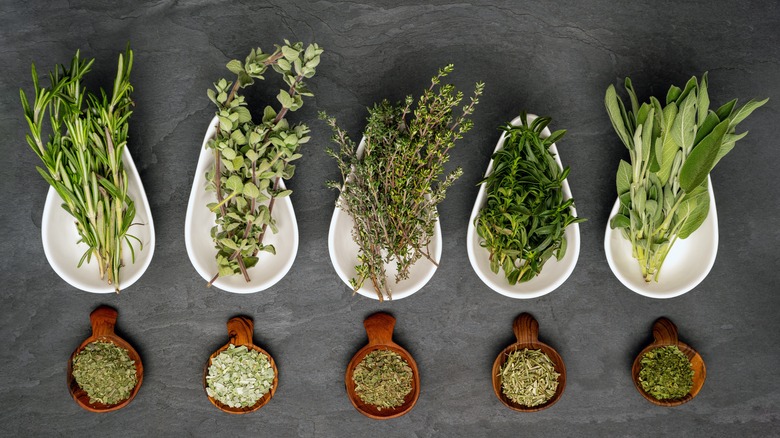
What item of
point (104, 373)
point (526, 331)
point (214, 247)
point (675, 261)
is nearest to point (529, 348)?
point (526, 331)

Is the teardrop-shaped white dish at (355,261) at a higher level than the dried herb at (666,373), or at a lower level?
lower

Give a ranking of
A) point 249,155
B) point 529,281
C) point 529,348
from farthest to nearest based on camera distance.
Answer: point 529,348, point 529,281, point 249,155

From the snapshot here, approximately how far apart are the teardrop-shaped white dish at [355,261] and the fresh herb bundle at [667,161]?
56 cm

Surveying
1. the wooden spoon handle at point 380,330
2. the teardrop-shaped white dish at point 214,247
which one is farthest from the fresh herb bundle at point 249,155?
the wooden spoon handle at point 380,330

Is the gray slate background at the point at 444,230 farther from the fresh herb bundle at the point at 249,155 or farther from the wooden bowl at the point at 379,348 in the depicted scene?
the fresh herb bundle at the point at 249,155

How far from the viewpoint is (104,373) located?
5.66 feet

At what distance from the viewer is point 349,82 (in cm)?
178

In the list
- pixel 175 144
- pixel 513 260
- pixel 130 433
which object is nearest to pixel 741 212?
pixel 513 260

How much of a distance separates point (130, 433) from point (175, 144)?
0.96 metres

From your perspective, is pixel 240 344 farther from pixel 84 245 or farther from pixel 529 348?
pixel 529 348

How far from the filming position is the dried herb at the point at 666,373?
1747 millimetres

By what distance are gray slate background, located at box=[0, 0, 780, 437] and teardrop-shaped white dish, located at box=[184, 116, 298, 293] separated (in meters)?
0.10

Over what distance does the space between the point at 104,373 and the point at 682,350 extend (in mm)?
1832

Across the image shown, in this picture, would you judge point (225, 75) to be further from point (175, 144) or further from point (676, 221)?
point (676, 221)
